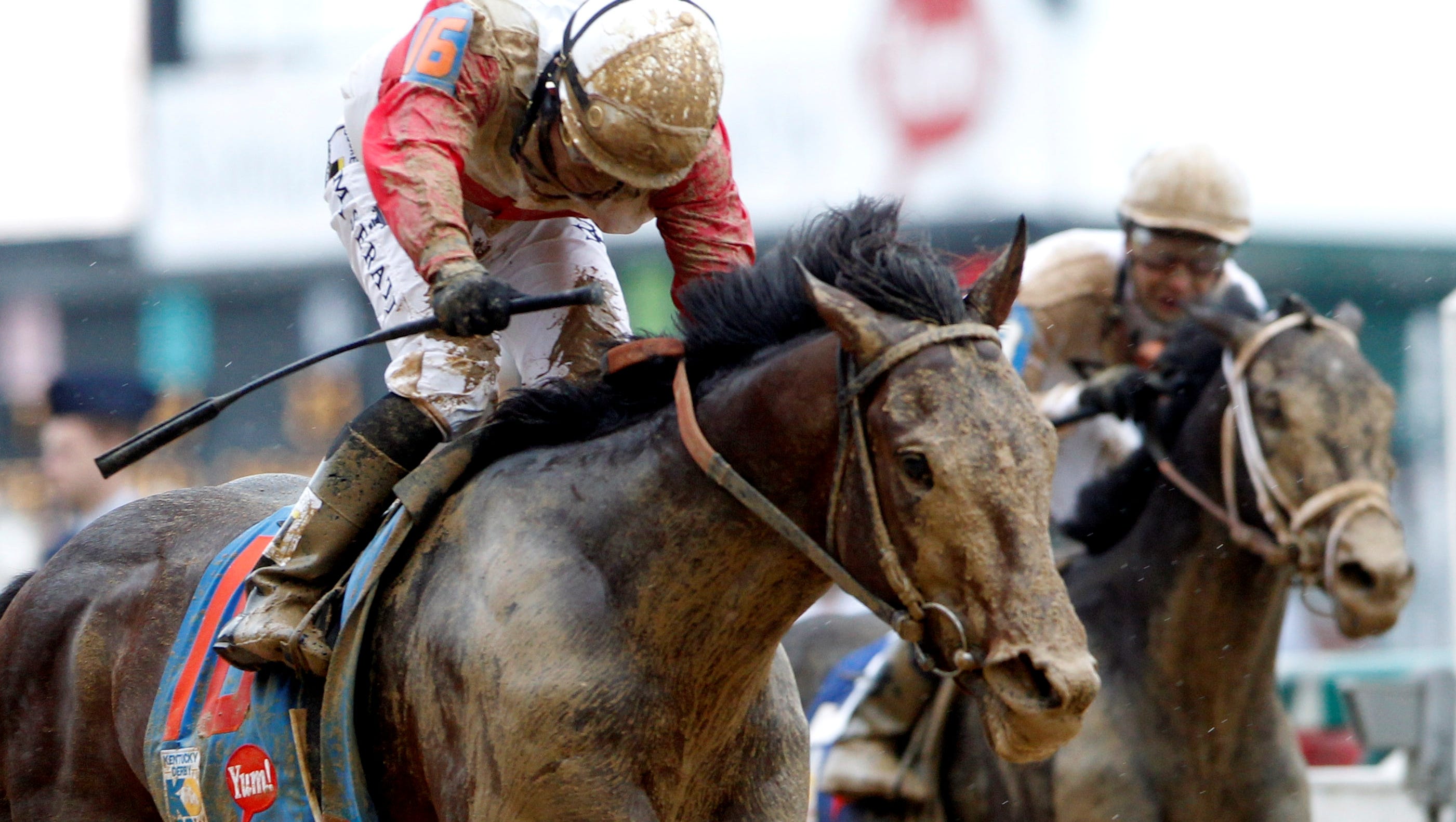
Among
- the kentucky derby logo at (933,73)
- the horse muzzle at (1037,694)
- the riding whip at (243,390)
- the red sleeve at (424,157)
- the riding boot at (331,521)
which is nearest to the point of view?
the horse muzzle at (1037,694)

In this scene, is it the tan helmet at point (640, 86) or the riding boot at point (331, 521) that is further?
the riding boot at point (331, 521)

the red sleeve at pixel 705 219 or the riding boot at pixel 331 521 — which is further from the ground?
the red sleeve at pixel 705 219

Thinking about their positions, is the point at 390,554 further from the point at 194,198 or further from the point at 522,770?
the point at 194,198

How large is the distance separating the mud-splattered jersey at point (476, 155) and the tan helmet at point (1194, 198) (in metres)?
2.83

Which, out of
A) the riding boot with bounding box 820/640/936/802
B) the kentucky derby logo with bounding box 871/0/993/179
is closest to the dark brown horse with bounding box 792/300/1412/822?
the riding boot with bounding box 820/640/936/802

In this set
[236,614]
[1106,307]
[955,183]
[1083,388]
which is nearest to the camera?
[236,614]

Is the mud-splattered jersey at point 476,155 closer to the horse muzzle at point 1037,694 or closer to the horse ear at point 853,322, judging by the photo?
the horse ear at point 853,322

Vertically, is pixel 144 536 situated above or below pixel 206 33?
below

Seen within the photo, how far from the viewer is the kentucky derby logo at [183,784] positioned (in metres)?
3.50

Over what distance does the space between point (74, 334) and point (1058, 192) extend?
11.2m

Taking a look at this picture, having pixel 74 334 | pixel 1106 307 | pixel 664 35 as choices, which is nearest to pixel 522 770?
pixel 664 35

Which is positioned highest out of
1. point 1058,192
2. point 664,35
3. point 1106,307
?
point 664,35

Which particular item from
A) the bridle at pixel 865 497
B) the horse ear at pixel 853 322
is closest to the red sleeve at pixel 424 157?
the bridle at pixel 865 497

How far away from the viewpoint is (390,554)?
10.6ft
